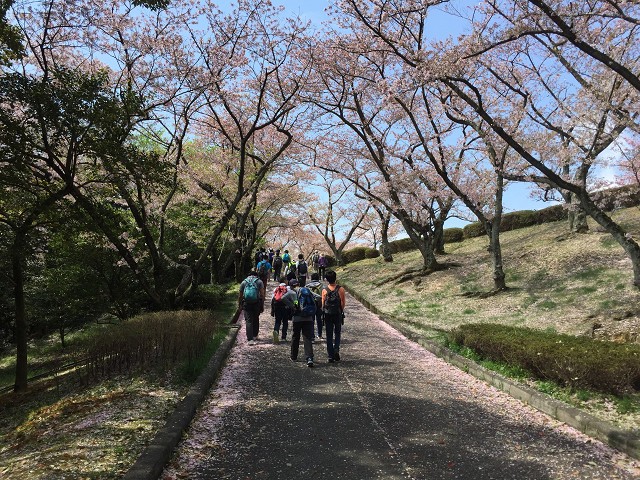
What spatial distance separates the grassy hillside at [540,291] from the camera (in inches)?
418

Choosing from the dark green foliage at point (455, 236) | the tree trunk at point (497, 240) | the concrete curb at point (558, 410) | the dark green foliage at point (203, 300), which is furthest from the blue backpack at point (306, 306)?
the dark green foliage at point (455, 236)

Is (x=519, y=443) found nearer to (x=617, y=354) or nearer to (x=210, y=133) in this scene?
(x=617, y=354)

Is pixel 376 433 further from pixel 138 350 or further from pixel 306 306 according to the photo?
pixel 138 350

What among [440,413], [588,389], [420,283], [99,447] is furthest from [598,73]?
[99,447]

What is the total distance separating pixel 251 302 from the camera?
10.0 m

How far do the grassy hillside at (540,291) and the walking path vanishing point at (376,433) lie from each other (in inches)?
173

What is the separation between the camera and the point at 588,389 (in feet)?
18.6

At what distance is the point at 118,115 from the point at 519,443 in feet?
24.2

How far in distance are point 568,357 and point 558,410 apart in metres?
1.00

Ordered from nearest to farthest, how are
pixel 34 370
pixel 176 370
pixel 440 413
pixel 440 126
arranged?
pixel 440 413 < pixel 176 370 < pixel 34 370 < pixel 440 126

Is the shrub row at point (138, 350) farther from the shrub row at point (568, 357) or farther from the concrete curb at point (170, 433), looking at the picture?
the shrub row at point (568, 357)

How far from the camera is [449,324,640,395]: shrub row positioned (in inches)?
215

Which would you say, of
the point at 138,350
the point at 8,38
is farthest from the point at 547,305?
the point at 8,38

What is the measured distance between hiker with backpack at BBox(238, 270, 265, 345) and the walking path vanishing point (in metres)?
2.45
